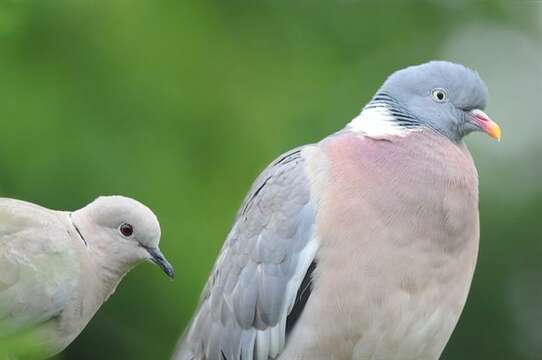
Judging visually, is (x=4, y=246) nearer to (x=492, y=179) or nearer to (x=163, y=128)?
(x=163, y=128)

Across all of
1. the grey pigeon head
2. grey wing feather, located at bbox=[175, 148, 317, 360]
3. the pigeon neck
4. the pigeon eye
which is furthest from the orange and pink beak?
grey wing feather, located at bbox=[175, 148, 317, 360]

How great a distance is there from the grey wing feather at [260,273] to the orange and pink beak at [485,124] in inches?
28.9

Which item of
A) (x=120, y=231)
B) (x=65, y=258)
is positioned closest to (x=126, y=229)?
(x=120, y=231)

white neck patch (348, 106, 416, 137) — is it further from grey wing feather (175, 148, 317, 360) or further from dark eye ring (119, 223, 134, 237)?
dark eye ring (119, 223, 134, 237)

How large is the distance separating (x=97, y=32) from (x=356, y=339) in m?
2.15

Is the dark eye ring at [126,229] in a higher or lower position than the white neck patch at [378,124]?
lower

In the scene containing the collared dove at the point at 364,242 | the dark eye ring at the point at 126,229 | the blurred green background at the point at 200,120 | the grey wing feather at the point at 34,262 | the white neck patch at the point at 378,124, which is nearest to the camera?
the grey wing feather at the point at 34,262

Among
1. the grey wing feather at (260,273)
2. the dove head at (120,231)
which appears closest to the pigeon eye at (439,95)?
the grey wing feather at (260,273)

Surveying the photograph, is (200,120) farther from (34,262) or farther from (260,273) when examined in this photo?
(34,262)

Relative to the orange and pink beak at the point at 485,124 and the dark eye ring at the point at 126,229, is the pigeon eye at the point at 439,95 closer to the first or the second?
the orange and pink beak at the point at 485,124

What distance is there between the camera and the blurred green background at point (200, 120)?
490 cm

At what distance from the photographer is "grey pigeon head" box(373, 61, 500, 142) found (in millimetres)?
4434

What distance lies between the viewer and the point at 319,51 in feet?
22.0

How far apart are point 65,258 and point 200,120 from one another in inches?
71.8
